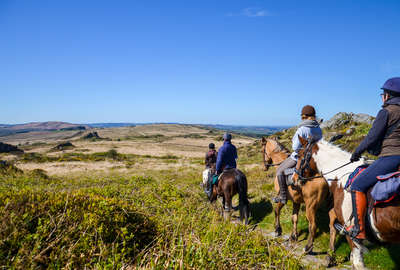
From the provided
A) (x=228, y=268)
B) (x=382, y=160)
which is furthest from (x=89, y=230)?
(x=382, y=160)

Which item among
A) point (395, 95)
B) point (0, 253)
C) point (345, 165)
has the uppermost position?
point (395, 95)

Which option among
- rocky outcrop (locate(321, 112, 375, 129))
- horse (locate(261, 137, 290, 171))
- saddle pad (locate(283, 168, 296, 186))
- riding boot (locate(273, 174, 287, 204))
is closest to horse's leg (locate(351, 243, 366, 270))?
saddle pad (locate(283, 168, 296, 186))

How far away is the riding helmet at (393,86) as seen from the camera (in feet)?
11.6

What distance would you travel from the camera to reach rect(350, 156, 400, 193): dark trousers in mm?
3512

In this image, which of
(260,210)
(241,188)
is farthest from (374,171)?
(260,210)

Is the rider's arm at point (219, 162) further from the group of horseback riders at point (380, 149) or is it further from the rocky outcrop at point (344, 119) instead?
the rocky outcrop at point (344, 119)

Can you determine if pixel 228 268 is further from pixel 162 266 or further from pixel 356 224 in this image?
pixel 356 224

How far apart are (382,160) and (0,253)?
17.8 feet

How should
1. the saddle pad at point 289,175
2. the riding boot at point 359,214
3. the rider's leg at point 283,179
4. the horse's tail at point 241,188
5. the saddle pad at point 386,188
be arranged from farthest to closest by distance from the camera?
the horse's tail at point 241,188 < the rider's leg at point 283,179 < the saddle pad at point 289,175 < the riding boot at point 359,214 < the saddle pad at point 386,188

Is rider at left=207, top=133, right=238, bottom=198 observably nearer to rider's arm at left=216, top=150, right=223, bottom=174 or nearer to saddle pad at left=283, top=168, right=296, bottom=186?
rider's arm at left=216, top=150, right=223, bottom=174

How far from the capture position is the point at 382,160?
3596 mm

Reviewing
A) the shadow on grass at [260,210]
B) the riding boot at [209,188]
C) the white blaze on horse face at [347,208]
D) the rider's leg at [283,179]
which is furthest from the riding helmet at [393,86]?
the riding boot at [209,188]

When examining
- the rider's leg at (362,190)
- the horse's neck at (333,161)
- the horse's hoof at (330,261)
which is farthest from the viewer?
the horse's hoof at (330,261)

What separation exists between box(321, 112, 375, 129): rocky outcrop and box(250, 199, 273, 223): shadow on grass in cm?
1747
